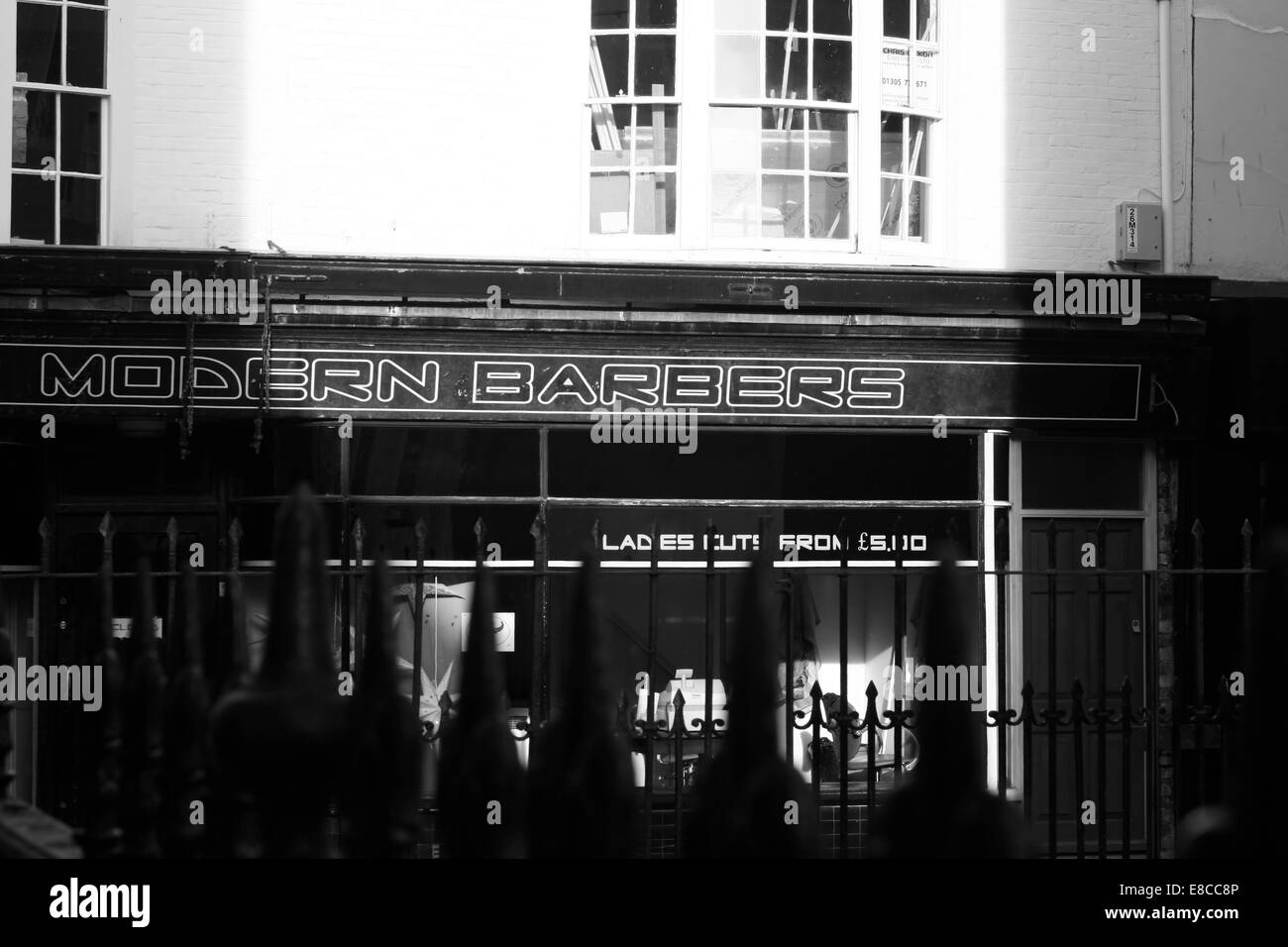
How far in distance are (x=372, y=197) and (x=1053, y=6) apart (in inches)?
206

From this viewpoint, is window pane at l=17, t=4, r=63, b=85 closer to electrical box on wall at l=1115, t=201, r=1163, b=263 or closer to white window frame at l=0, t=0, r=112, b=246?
white window frame at l=0, t=0, r=112, b=246

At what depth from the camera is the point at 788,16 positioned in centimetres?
995

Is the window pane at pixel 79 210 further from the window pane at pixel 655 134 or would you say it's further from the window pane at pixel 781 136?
the window pane at pixel 781 136

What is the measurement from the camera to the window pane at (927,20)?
400 inches

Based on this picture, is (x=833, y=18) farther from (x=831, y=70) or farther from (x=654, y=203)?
(x=654, y=203)

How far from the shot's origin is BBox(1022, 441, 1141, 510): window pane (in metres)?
9.98

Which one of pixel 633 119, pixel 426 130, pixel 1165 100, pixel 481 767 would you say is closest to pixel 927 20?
pixel 1165 100

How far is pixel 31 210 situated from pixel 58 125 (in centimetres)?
64

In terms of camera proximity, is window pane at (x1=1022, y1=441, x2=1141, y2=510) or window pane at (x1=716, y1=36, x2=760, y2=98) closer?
window pane at (x1=716, y1=36, x2=760, y2=98)

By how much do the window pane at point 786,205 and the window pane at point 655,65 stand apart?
1.03m

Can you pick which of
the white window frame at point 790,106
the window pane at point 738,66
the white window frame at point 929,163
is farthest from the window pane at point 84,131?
the white window frame at point 929,163

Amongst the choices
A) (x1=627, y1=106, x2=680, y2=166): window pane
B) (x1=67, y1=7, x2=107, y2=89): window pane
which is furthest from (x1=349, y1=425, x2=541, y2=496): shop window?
(x1=67, y1=7, x2=107, y2=89): window pane

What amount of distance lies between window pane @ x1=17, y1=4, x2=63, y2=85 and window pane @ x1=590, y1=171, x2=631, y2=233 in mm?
3853

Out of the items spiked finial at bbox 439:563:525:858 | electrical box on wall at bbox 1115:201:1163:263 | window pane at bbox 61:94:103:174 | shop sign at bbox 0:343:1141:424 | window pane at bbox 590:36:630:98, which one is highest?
window pane at bbox 590:36:630:98
